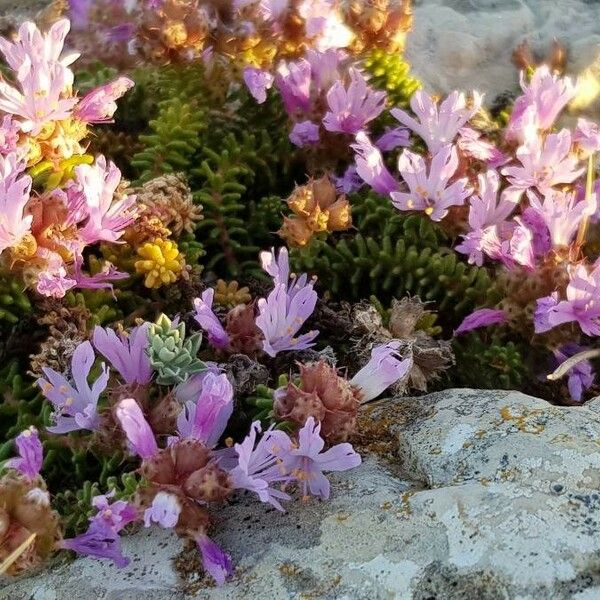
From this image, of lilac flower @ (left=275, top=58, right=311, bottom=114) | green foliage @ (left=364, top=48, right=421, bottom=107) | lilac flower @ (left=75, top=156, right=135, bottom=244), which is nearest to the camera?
lilac flower @ (left=75, top=156, right=135, bottom=244)

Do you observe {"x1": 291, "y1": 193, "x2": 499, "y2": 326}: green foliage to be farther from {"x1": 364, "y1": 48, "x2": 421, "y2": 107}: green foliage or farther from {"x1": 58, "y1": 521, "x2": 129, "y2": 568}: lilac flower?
{"x1": 58, "y1": 521, "x2": 129, "y2": 568}: lilac flower

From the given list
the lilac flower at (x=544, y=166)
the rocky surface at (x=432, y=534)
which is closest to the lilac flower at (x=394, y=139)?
the lilac flower at (x=544, y=166)

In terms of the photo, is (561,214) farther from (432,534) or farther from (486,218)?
(432,534)

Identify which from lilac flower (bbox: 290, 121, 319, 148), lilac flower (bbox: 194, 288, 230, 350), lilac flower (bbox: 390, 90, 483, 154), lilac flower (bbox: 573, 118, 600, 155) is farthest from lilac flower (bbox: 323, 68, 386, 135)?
lilac flower (bbox: 194, 288, 230, 350)

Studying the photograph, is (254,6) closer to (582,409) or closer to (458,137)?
(458,137)

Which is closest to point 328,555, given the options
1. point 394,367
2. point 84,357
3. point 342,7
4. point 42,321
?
point 394,367

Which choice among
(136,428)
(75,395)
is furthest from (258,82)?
(136,428)
